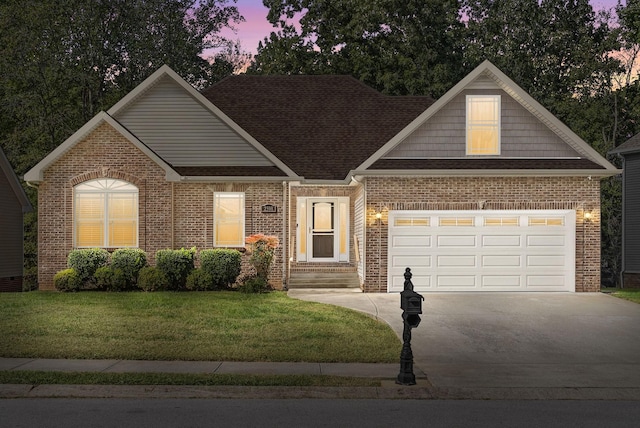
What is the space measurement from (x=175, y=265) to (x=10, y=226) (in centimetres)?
1319

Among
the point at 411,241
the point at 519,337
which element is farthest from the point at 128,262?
the point at 519,337

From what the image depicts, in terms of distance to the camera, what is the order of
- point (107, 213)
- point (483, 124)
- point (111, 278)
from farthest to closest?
point (107, 213) → point (483, 124) → point (111, 278)

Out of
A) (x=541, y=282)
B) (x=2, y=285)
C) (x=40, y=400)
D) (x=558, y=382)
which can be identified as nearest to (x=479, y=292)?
(x=541, y=282)

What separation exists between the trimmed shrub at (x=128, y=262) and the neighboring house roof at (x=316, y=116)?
624cm

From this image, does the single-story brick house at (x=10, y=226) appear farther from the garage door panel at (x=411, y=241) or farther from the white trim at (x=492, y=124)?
the white trim at (x=492, y=124)

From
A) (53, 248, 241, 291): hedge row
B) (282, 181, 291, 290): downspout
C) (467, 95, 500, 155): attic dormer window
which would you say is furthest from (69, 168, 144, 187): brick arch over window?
(467, 95, 500, 155): attic dormer window

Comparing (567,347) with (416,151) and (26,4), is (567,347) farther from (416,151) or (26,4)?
(26,4)

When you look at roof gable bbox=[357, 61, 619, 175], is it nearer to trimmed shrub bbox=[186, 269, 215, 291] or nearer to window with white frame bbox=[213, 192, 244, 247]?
window with white frame bbox=[213, 192, 244, 247]

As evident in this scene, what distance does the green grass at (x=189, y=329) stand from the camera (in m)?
11.0

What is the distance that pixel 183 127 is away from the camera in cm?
2194

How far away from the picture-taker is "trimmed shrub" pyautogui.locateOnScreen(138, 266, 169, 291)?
19266 mm

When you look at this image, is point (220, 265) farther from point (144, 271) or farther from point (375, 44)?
point (375, 44)

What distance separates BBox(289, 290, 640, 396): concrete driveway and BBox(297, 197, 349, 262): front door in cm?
374

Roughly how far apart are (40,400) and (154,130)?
14503mm
